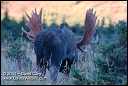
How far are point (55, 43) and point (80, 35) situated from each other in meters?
0.26

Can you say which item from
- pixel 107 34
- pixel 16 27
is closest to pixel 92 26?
pixel 107 34

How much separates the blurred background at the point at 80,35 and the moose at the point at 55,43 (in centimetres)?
4

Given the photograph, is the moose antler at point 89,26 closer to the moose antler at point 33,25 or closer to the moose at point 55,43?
the moose at point 55,43

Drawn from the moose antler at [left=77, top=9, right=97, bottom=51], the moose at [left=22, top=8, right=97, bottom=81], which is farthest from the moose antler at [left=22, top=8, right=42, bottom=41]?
the moose antler at [left=77, top=9, right=97, bottom=51]

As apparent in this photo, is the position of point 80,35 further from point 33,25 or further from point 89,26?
point 33,25

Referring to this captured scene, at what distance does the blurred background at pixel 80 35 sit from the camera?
5215 millimetres

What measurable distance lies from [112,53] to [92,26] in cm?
33

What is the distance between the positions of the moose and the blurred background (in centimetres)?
4

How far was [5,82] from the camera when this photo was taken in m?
5.28

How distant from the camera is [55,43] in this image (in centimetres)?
524

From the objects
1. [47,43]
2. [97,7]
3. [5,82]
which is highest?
[97,7]

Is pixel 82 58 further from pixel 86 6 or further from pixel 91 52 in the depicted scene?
pixel 86 6

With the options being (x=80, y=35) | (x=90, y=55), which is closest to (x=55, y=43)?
(x=80, y=35)

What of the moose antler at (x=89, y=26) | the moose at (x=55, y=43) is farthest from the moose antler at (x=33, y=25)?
the moose antler at (x=89, y=26)
